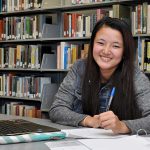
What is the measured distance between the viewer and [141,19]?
3.06m

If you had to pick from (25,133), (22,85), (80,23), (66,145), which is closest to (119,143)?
(66,145)

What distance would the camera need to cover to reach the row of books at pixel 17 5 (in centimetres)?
396

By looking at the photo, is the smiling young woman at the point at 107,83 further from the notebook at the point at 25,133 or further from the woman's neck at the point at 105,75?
the notebook at the point at 25,133

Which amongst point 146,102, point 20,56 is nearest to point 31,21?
point 20,56

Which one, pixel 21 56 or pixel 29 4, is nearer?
pixel 29 4

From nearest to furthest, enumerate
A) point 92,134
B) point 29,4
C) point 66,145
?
point 66,145
point 92,134
point 29,4

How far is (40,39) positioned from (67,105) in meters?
2.15

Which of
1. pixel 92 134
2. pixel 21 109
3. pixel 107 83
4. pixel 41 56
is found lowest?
pixel 21 109

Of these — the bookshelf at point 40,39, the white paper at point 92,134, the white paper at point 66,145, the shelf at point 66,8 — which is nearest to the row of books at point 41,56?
the bookshelf at point 40,39

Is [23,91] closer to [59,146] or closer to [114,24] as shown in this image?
[114,24]

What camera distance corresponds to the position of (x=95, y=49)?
1862 millimetres

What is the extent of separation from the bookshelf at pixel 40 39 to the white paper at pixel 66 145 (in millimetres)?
2155

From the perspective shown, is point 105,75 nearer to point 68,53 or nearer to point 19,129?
point 19,129

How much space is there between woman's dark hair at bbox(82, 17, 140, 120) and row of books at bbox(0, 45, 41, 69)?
2.08m
